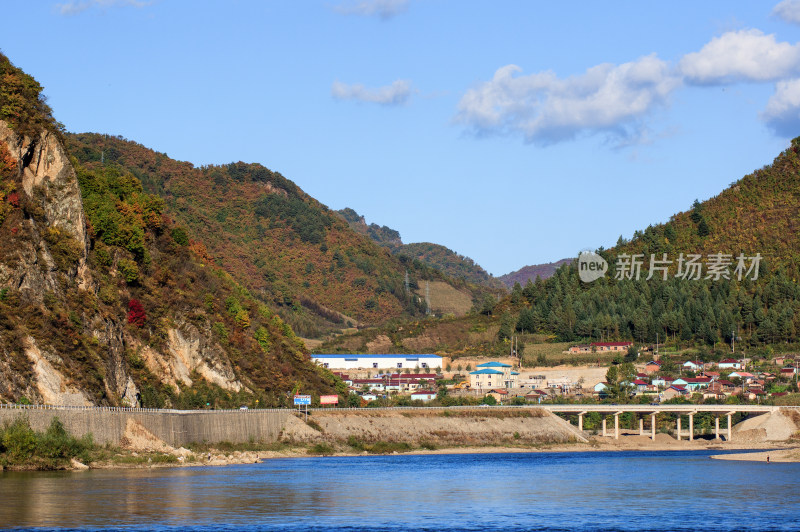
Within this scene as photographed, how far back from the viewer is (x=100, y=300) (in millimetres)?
95688

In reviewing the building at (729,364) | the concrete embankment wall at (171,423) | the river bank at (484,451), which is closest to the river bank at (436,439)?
the river bank at (484,451)

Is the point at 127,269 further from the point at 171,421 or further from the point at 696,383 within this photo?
the point at 696,383

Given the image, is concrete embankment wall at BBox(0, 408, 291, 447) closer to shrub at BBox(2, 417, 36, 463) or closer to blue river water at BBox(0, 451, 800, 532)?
shrub at BBox(2, 417, 36, 463)

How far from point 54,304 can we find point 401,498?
1358 inches

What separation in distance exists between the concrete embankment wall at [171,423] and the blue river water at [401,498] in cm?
379

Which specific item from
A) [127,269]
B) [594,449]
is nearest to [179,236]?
[127,269]

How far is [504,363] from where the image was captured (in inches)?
7736

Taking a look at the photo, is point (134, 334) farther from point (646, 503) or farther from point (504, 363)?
point (504, 363)

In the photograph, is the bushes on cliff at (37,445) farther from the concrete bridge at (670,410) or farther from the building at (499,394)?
the building at (499,394)

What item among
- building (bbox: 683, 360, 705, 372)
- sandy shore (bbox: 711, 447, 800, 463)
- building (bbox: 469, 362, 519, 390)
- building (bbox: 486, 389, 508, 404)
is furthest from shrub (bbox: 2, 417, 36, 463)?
building (bbox: 683, 360, 705, 372)

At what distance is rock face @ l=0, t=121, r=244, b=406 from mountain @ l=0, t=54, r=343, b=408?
0.10m

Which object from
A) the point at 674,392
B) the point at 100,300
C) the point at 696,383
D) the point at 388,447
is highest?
the point at 100,300

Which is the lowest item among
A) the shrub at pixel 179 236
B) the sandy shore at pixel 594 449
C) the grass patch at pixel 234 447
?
the sandy shore at pixel 594 449

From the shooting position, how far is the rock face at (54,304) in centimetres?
7888
